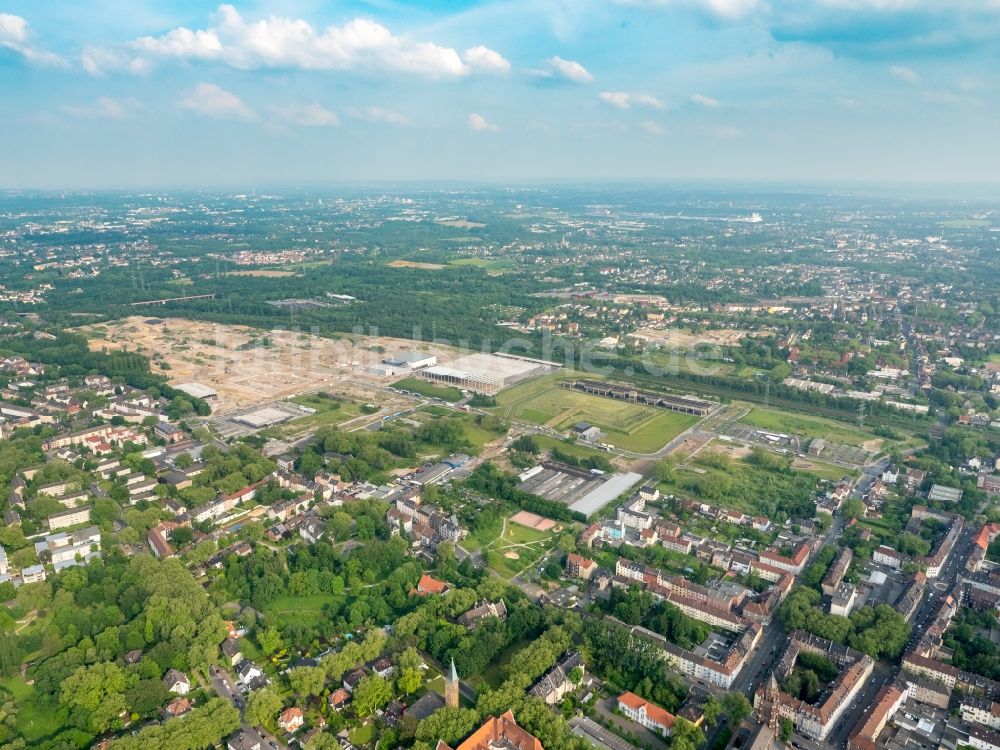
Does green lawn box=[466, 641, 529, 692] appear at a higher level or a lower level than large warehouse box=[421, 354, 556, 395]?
lower

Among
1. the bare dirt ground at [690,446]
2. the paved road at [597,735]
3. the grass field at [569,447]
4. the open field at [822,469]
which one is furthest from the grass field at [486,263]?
the paved road at [597,735]

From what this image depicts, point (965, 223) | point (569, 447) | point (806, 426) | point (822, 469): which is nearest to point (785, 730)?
point (822, 469)

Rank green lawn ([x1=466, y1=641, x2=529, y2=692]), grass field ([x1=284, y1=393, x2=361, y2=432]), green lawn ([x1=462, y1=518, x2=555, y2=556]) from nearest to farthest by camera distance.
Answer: green lawn ([x1=466, y1=641, x2=529, y2=692]) → green lawn ([x1=462, y1=518, x2=555, y2=556]) → grass field ([x1=284, y1=393, x2=361, y2=432])

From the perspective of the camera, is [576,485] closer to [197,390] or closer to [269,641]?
[269,641]

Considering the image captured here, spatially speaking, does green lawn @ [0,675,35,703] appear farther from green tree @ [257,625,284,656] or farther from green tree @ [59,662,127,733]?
green tree @ [257,625,284,656]

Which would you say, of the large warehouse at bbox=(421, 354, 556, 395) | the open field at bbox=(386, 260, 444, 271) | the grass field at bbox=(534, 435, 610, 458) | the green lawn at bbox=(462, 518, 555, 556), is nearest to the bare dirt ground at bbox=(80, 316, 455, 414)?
the large warehouse at bbox=(421, 354, 556, 395)

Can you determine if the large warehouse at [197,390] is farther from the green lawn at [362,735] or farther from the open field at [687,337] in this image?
the open field at [687,337]

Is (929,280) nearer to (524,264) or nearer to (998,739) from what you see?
(524,264)
